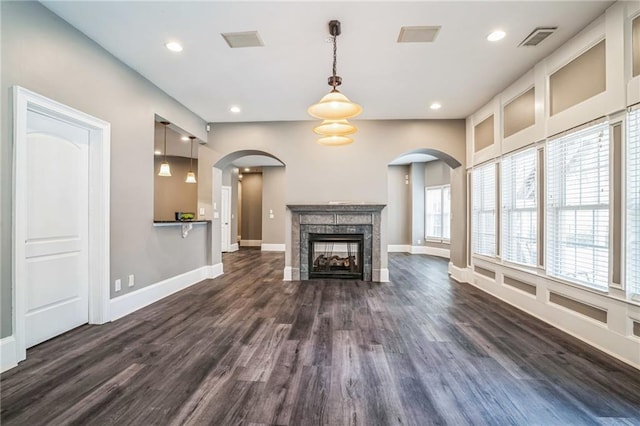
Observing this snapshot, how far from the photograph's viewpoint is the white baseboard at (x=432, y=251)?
8322 millimetres

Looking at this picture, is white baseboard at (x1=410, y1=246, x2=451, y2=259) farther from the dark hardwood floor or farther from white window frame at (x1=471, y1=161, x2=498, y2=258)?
the dark hardwood floor

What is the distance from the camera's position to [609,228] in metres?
2.50

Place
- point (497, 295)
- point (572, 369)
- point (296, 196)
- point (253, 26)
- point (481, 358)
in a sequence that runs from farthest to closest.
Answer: point (296, 196) → point (497, 295) → point (253, 26) → point (481, 358) → point (572, 369)

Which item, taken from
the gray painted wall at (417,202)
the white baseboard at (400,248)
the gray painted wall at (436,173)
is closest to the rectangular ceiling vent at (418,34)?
the gray painted wall at (436,173)

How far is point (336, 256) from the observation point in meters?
5.57

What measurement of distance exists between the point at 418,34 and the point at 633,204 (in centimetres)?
241

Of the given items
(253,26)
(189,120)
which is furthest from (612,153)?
(189,120)

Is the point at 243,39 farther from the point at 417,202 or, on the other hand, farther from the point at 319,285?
the point at 417,202

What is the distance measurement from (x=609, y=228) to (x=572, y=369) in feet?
4.16

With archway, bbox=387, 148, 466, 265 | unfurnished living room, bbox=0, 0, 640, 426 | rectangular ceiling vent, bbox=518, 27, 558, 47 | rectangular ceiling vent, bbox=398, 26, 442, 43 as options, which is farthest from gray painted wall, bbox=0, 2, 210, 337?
archway, bbox=387, 148, 466, 265

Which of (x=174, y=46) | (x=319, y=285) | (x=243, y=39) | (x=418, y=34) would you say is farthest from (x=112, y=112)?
(x=319, y=285)

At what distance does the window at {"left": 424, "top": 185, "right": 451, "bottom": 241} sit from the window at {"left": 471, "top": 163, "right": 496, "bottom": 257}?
3.50 metres

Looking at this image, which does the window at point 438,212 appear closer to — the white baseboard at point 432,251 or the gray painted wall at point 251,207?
the white baseboard at point 432,251

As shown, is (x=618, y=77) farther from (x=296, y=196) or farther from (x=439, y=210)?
(x=439, y=210)
